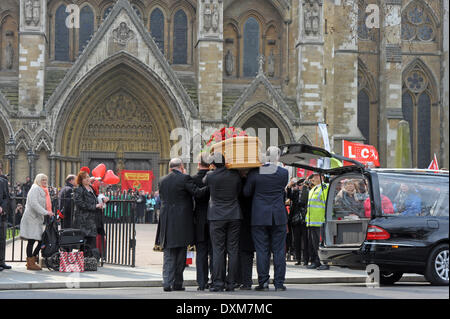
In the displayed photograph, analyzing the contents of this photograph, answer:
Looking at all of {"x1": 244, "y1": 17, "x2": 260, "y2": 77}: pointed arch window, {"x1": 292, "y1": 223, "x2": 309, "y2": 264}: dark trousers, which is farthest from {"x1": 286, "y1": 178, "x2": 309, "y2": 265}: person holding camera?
{"x1": 244, "y1": 17, "x2": 260, "y2": 77}: pointed arch window

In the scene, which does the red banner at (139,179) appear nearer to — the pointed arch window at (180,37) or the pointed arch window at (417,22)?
the pointed arch window at (180,37)

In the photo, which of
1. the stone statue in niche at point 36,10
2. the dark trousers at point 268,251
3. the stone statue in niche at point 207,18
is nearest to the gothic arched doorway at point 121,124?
the stone statue in niche at point 207,18

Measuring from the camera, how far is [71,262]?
12.6 metres

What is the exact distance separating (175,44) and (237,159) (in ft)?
71.9

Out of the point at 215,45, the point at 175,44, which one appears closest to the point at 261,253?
the point at 215,45

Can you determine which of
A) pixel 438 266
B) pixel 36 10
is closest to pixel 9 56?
pixel 36 10

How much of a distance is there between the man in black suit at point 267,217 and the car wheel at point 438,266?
6.89 ft

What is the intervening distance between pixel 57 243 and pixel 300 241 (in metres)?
4.74

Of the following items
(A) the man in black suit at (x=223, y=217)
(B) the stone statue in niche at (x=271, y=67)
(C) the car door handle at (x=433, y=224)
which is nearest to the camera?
(A) the man in black suit at (x=223, y=217)

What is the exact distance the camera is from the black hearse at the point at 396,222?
1034cm

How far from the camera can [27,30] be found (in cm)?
2820

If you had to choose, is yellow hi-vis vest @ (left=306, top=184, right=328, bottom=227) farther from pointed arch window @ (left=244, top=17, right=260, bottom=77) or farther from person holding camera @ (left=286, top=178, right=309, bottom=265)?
pointed arch window @ (left=244, top=17, right=260, bottom=77)
